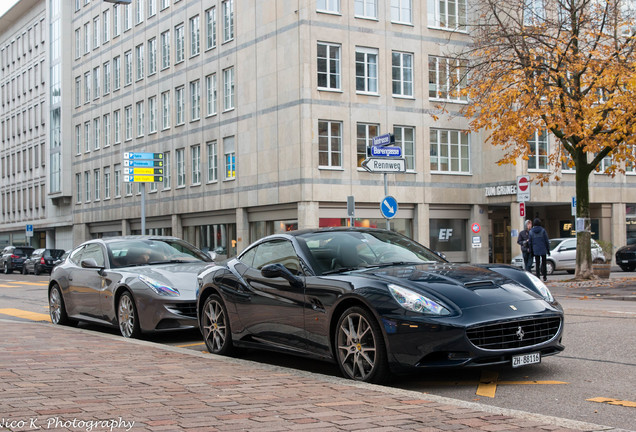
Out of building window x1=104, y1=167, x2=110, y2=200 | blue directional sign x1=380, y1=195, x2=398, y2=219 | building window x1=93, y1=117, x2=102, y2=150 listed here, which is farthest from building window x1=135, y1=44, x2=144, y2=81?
blue directional sign x1=380, y1=195, x2=398, y2=219

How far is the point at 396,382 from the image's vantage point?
6918mm

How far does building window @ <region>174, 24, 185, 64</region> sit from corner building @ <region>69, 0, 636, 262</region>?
0.12m

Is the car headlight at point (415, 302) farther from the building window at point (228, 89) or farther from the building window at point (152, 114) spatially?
the building window at point (152, 114)

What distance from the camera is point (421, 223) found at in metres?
40.7

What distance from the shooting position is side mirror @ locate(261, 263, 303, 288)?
24.9ft

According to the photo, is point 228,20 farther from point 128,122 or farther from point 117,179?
point 117,179

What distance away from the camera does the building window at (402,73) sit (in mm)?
39906

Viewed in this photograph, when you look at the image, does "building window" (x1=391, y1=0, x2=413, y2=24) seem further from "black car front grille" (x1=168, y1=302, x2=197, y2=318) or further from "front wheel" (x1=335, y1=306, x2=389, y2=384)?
"front wheel" (x1=335, y1=306, x2=389, y2=384)

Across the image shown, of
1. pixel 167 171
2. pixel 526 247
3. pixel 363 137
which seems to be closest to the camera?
pixel 526 247

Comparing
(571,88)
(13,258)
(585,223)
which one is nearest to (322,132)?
(571,88)

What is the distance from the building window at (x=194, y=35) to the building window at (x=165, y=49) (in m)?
2.99

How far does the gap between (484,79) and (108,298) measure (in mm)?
13508

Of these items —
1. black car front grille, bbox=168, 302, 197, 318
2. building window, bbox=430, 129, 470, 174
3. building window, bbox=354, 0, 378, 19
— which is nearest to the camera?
black car front grille, bbox=168, 302, 197, 318

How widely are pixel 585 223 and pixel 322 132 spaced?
1835cm
